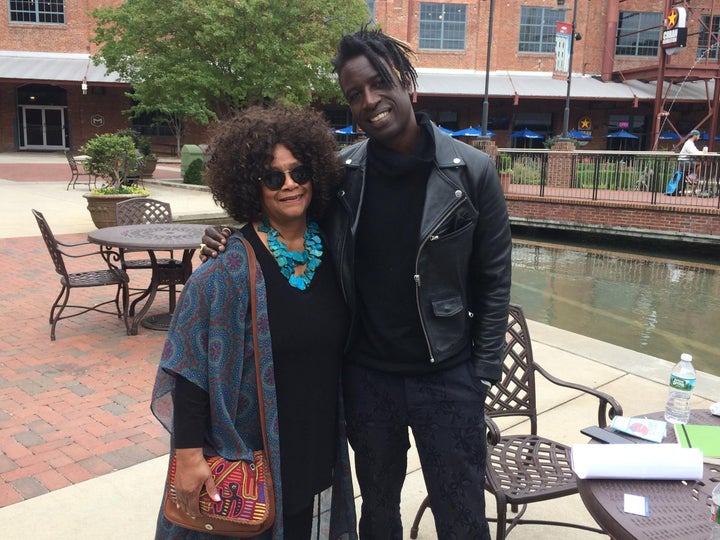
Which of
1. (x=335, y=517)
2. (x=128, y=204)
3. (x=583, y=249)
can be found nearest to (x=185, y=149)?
(x=583, y=249)

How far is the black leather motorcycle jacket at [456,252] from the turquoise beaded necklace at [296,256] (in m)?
0.06

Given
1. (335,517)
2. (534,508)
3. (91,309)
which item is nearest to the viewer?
(335,517)

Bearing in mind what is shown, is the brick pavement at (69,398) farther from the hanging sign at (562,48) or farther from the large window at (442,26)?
the large window at (442,26)

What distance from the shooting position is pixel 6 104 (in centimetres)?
3116

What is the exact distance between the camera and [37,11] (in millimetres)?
30594

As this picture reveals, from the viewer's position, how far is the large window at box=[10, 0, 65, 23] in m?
30.5

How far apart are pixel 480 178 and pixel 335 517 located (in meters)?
1.24

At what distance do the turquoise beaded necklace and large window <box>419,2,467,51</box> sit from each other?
3273cm

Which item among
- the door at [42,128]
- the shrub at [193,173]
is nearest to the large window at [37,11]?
the door at [42,128]

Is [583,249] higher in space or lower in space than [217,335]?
lower

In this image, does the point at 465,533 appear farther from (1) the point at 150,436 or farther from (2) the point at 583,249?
(2) the point at 583,249

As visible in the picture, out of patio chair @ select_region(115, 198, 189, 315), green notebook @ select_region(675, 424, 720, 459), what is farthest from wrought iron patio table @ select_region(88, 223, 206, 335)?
green notebook @ select_region(675, 424, 720, 459)

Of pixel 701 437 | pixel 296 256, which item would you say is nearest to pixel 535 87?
pixel 701 437

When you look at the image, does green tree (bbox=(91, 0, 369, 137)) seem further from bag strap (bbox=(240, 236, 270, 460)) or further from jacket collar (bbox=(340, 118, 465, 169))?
bag strap (bbox=(240, 236, 270, 460))
